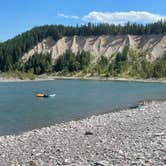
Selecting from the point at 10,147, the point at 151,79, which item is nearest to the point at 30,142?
the point at 10,147

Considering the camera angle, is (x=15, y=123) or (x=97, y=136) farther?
(x=15, y=123)

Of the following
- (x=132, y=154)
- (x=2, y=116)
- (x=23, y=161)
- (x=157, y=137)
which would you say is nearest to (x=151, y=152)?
(x=132, y=154)

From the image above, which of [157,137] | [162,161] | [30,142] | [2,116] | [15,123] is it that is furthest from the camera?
[2,116]

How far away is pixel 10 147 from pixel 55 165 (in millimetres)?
5968

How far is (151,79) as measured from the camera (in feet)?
597

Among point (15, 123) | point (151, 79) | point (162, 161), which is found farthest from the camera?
point (151, 79)

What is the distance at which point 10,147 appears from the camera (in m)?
23.5

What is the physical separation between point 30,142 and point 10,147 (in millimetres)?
1810

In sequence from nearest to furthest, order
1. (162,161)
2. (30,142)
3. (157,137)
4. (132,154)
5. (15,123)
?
(162,161), (132,154), (157,137), (30,142), (15,123)

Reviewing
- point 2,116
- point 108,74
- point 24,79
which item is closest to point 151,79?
point 108,74

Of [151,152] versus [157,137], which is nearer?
[151,152]

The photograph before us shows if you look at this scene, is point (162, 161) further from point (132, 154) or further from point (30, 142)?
point (30, 142)

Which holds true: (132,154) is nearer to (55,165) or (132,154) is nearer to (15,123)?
(55,165)

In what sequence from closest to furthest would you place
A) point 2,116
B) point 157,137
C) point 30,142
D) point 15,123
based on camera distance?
point 157,137, point 30,142, point 15,123, point 2,116
